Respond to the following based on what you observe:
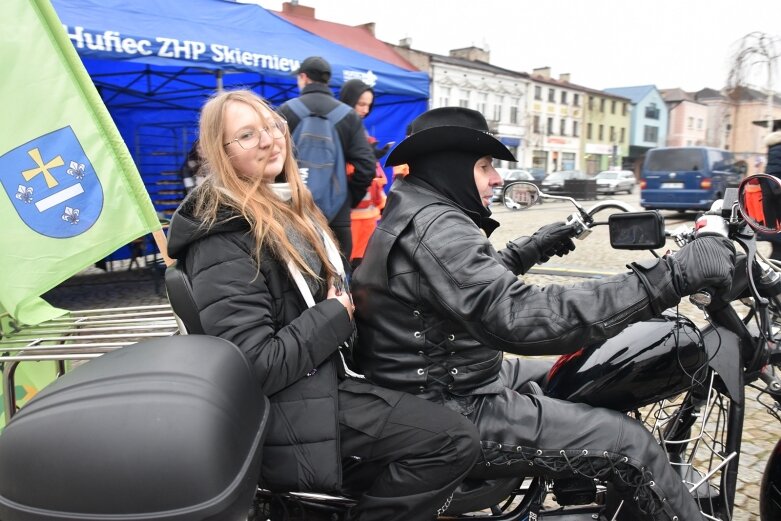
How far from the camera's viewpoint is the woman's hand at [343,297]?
1647mm

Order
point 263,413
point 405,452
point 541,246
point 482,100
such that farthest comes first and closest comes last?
point 482,100 < point 541,246 < point 405,452 < point 263,413

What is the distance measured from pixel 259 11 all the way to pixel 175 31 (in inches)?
97.7

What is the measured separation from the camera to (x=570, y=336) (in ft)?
4.73

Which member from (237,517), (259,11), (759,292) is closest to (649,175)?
(259,11)

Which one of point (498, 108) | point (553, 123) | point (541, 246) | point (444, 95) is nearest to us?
point (541, 246)

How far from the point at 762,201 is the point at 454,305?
0.93 m

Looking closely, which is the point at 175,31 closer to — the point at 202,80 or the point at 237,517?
the point at 202,80

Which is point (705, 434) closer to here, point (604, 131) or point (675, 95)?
point (604, 131)

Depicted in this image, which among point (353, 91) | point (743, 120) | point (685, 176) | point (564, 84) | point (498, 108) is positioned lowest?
point (685, 176)

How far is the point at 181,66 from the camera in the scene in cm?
609

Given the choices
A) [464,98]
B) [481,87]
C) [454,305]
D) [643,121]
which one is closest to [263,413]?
[454,305]

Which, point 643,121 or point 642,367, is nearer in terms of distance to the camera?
point 642,367

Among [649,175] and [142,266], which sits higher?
[649,175]

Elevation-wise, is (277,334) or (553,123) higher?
(553,123)
